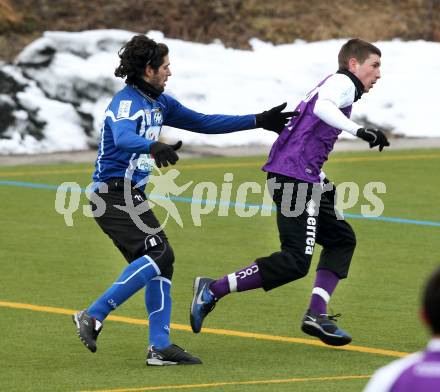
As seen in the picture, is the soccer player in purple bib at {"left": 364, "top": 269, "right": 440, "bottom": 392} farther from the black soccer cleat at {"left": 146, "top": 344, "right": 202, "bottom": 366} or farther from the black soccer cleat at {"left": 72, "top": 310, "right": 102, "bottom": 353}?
the black soccer cleat at {"left": 146, "top": 344, "right": 202, "bottom": 366}

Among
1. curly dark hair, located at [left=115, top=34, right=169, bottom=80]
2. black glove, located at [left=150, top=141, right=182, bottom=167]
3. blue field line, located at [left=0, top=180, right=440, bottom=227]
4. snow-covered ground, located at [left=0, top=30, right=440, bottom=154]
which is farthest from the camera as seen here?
snow-covered ground, located at [left=0, top=30, right=440, bottom=154]

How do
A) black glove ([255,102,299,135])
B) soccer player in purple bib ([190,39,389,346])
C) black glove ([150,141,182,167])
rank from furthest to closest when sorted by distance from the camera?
1. black glove ([255,102,299,135])
2. soccer player in purple bib ([190,39,389,346])
3. black glove ([150,141,182,167])

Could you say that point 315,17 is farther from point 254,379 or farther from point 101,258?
point 254,379

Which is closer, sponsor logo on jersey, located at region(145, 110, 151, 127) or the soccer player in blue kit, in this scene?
the soccer player in blue kit

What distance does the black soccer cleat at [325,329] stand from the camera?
859 cm

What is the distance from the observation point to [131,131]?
7.91 metres

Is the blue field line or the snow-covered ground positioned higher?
the snow-covered ground

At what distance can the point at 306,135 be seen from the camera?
28.7ft

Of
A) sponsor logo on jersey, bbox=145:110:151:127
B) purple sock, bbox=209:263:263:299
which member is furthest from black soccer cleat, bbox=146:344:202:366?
sponsor logo on jersey, bbox=145:110:151:127

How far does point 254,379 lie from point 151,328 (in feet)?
2.68

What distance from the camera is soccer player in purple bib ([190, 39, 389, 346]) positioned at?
337 inches

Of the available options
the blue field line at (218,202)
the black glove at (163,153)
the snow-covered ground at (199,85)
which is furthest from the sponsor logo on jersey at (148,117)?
the snow-covered ground at (199,85)

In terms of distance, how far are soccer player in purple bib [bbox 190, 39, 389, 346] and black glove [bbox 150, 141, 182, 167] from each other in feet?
3.85

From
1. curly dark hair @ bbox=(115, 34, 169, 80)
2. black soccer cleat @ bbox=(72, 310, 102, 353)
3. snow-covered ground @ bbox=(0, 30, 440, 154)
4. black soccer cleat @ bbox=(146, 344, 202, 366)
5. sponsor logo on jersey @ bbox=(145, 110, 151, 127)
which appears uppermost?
snow-covered ground @ bbox=(0, 30, 440, 154)
